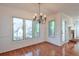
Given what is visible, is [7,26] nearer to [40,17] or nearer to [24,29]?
[24,29]

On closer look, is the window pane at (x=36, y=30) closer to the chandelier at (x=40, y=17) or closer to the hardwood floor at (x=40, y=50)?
the chandelier at (x=40, y=17)

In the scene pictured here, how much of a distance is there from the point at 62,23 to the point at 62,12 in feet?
0.77

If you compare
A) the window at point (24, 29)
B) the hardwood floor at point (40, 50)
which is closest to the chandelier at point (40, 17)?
the window at point (24, 29)

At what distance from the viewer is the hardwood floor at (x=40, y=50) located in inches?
81.4

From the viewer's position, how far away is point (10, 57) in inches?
82.0

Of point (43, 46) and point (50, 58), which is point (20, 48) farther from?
point (50, 58)

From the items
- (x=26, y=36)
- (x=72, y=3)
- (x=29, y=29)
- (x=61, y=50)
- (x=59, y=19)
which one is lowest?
(x=61, y=50)

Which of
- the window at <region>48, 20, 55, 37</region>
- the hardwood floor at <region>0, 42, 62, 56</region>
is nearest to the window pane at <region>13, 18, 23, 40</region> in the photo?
the hardwood floor at <region>0, 42, 62, 56</region>

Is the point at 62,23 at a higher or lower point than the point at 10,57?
higher

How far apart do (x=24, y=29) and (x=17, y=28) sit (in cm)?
15

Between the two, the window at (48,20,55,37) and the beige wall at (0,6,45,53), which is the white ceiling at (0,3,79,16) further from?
the window at (48,20,55,37)

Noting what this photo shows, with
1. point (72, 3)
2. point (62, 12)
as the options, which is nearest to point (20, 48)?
point (62, 12)

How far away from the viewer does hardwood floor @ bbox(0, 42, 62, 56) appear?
2.07 m

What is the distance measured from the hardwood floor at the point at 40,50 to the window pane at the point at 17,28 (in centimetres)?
28
